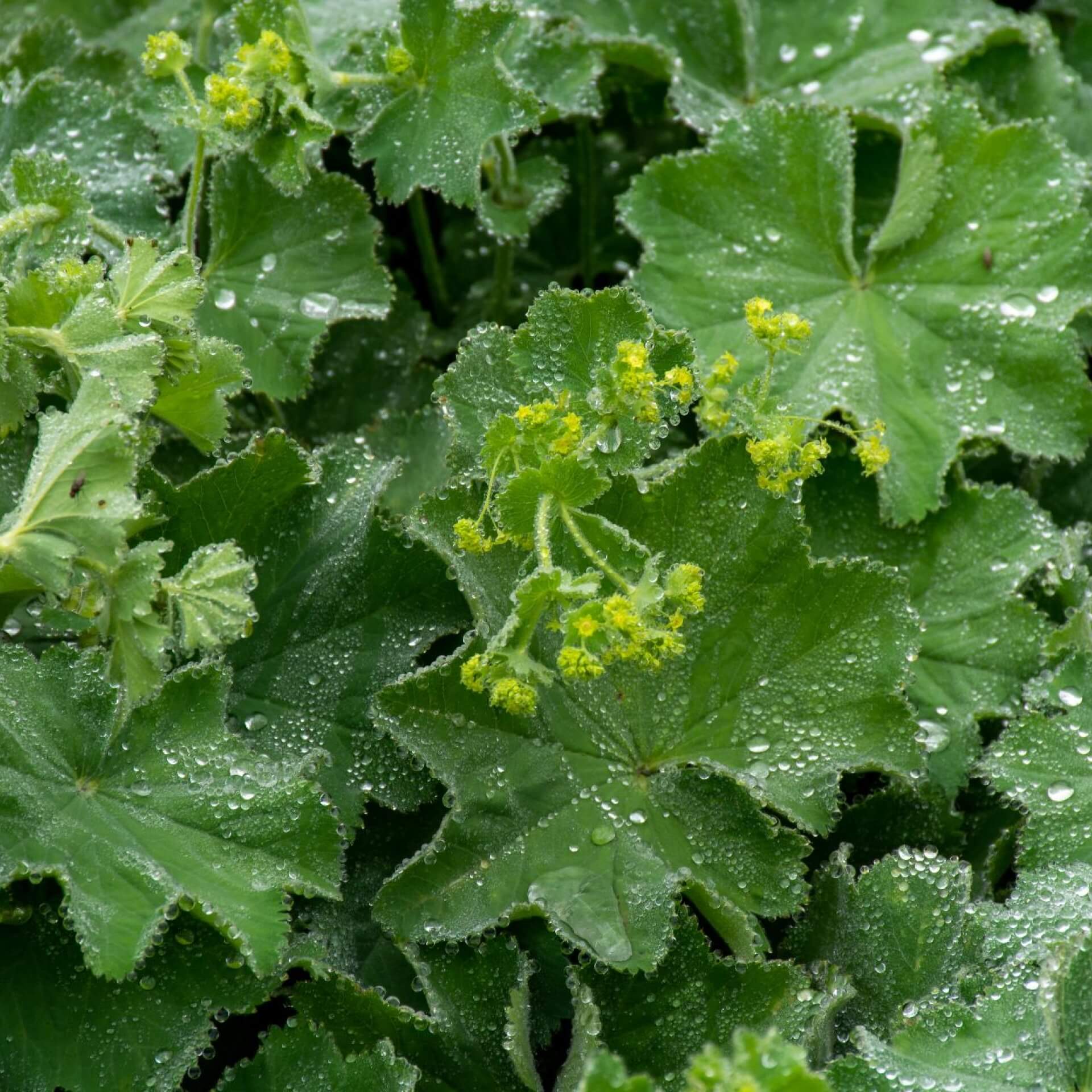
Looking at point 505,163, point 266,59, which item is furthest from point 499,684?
point 505,163

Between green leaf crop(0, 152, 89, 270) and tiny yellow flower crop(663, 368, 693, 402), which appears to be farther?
green leaf crop(0, 152, 89, 270)

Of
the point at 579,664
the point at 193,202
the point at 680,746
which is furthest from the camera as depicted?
the point at 193,202

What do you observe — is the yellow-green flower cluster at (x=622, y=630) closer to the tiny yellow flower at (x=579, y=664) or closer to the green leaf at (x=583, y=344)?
the tiny yellow flower at (x=579, y=664)

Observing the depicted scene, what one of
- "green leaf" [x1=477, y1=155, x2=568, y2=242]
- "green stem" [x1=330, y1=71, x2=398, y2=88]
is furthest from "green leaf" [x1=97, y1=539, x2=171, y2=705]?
"green leaf" [x1=477, y1=155, x2=568, y2=242]

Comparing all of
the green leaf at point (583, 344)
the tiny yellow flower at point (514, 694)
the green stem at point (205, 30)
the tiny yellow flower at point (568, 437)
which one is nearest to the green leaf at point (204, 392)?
the green leaf at point (583, 344)

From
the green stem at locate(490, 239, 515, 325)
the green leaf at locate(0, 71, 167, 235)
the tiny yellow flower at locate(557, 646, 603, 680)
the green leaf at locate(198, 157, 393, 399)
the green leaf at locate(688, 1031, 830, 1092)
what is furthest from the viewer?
the green stem at locate(490, 239, 515, 325)

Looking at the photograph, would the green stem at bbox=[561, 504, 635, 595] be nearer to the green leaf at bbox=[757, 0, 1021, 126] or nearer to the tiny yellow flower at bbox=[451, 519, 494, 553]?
the tiny yellow flower at bbox=[451, 519, 494, 553]

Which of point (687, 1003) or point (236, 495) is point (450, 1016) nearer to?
point (687, 1003)
